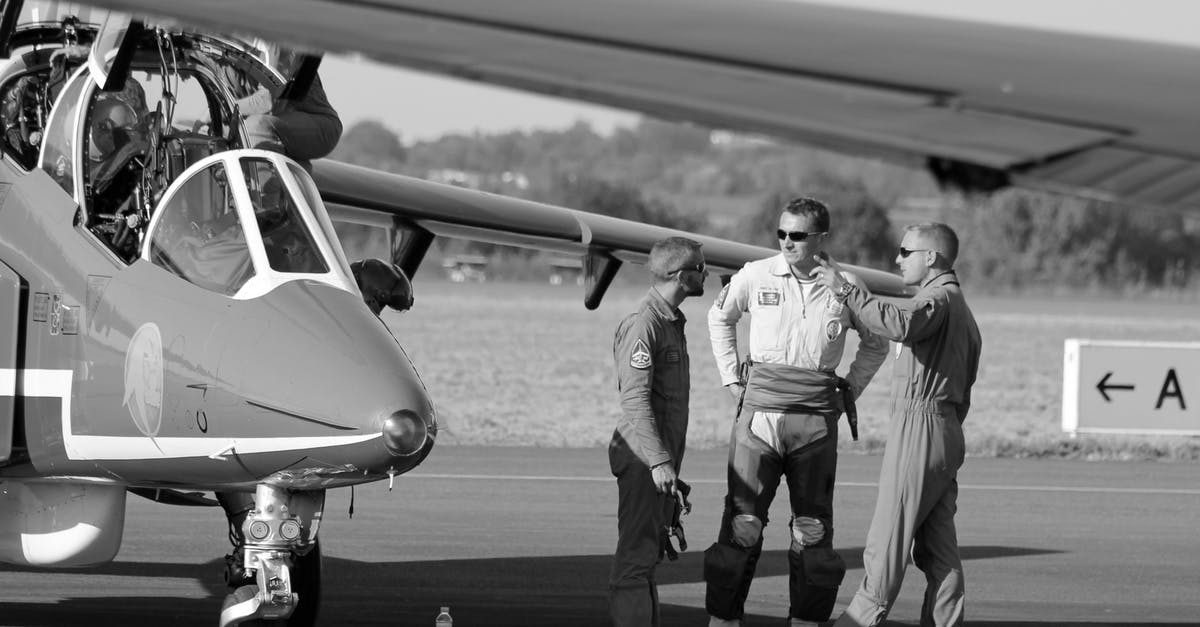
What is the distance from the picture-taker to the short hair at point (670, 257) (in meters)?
7.70

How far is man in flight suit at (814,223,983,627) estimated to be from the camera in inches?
291

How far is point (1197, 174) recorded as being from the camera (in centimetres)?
269

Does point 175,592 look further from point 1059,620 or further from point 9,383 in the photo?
point 1059,620


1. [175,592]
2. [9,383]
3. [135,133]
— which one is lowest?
[175,592]

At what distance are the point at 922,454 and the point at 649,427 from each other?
1.27 m

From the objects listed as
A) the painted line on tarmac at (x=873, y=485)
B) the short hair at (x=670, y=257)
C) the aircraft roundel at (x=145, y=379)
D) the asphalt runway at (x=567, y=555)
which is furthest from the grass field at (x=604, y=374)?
the aircraft roundel at (x=145, y=379)

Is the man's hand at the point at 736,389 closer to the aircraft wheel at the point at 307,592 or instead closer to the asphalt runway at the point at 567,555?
the asphalt runway at the point at 567,555

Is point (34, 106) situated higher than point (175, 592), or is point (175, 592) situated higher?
point (34, 106)

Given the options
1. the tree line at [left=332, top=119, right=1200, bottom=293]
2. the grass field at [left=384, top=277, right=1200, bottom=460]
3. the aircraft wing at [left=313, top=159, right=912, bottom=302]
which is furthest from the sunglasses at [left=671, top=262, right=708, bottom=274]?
the tree line at [left=332, top=119, right=1200, bottom=293]

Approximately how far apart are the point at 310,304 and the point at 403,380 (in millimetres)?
588

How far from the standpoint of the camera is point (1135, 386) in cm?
1645

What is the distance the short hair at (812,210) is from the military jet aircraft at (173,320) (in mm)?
2008

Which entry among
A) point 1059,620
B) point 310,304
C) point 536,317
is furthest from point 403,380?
point 536,317

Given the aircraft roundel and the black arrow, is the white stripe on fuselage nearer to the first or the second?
the aircraft roundel
